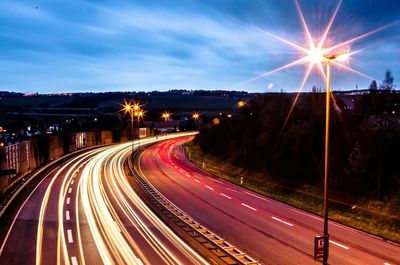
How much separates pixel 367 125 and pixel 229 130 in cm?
3245

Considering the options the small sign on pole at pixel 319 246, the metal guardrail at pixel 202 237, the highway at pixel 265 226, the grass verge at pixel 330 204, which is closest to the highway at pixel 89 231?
the metal guardrail at pixel 202 237

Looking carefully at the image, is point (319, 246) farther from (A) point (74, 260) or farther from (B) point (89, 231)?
(B) point (89, 231)

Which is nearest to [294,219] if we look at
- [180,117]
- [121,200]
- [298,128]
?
[121,200]

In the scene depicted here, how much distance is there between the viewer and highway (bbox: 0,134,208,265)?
17.2m

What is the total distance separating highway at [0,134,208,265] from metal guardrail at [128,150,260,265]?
639 mm

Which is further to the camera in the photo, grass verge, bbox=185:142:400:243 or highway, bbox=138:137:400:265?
grass verge, bbox=185:142:400:243

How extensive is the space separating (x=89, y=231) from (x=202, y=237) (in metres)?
6.34

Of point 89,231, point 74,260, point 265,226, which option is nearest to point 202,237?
point 265,226

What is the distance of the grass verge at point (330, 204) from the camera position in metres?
22.6

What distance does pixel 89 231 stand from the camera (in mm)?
21547

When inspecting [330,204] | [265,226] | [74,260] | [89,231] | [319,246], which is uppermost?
[319,246]

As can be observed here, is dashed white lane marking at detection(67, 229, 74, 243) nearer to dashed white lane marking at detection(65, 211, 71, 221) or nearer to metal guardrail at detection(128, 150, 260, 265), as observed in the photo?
dashed white lane marking at detection(65, 211, 71, 221)

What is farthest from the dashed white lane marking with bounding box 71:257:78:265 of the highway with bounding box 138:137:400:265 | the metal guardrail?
the highway with bounding box 138:137:400:265

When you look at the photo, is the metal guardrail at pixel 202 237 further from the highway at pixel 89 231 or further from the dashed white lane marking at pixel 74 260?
the dashed white lane marking at pixel 74 260
